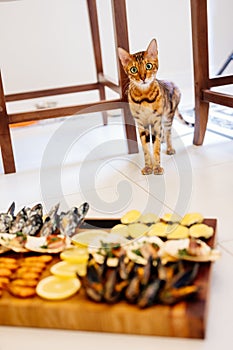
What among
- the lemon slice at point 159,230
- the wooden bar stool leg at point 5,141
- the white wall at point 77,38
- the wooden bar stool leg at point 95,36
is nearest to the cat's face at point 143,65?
the wooden bar stool leg at point 5,141

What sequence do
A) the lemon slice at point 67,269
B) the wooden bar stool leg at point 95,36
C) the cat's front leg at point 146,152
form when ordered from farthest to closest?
the wooden bar stool leg at point 95,36, the cat's front leg at point 146,152, the lemon slice at point 67,269

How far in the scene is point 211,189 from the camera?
1194mm

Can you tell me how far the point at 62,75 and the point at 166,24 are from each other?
0.68m

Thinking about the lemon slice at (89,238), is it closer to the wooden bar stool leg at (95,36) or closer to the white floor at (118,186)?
the white floor at (118,186)

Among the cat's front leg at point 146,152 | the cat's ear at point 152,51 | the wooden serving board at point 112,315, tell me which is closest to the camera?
the wooden serving board at point 112,315

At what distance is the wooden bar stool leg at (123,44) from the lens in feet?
4.88

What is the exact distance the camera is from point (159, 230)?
856mm

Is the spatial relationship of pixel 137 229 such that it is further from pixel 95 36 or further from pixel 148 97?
pixel 95 36

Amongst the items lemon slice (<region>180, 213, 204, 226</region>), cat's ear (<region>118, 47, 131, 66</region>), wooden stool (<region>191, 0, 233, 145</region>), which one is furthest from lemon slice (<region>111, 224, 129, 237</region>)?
wooden stool (<region>191, 0, 233, 145</region>)

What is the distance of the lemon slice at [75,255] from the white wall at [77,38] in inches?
65.3

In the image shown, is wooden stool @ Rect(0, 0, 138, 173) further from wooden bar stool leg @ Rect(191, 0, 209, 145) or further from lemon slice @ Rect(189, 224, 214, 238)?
lemon slice @ Rect(189, 224, 214, 238)

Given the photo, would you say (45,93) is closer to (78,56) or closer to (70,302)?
(78,56)

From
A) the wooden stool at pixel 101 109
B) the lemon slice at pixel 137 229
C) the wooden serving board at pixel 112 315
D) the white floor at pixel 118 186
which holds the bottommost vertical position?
the white floor at pixel 118 186

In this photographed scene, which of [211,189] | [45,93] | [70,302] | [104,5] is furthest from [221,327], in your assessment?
[104,5]
